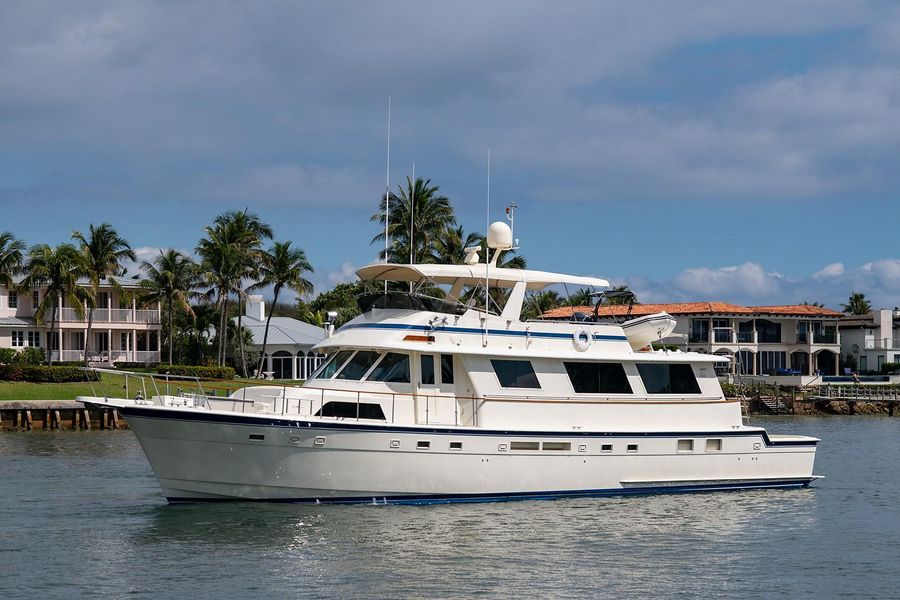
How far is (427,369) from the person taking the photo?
2177 cm

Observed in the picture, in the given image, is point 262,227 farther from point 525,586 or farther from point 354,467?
point 525,586

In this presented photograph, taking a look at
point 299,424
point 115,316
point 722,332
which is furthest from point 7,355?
point 722,332

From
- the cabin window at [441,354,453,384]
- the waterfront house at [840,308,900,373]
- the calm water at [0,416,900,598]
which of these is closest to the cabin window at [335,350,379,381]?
the cabin window at [441,354,453,384]

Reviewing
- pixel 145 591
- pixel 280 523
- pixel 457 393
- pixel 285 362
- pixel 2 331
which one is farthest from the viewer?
pixel 285 362

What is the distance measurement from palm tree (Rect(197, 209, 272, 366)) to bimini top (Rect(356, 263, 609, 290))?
3434 centimetres

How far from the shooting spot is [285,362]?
211 feet

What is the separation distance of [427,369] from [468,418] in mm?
1224

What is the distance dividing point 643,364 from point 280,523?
8461 millimetres

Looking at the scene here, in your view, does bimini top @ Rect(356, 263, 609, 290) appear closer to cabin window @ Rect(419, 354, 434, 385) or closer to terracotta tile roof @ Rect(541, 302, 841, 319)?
cabin window @ Rect(419, 354, 434, 385)

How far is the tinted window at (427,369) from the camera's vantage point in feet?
71.3

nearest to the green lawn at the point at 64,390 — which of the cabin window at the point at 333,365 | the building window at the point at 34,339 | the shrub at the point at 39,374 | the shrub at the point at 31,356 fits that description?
the shrub at the point at 39,374

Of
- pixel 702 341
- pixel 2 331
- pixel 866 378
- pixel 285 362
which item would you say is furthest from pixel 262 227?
pixel 866 378

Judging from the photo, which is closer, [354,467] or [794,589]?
[794,589]

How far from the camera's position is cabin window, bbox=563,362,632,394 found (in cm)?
2272
